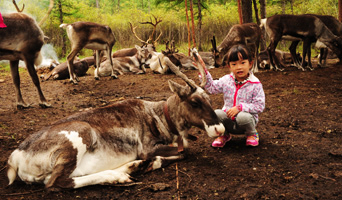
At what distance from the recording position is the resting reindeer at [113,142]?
297 centimetres

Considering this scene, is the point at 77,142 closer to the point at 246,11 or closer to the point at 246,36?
the point at 246,36

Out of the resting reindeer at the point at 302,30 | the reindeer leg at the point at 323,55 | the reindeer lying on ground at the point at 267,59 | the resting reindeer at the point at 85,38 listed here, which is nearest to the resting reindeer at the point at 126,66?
the resting reindeer at the point at 85,38

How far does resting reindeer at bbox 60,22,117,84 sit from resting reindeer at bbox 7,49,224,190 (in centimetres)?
744

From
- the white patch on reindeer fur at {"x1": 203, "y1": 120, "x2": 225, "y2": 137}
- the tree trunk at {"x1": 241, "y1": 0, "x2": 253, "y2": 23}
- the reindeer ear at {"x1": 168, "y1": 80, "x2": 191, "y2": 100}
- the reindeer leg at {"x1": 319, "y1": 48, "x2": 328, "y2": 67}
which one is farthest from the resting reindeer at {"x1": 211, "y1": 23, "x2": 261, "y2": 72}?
the white patch on reindeer fur at {"x1": 203, "y1": 120, "x2": 225, "y2": 137}

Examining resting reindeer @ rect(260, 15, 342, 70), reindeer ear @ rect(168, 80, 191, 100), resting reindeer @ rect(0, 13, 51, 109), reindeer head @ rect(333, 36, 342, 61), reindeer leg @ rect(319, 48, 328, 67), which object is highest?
resting reindeer @ rect(0, 13, 51, 109)

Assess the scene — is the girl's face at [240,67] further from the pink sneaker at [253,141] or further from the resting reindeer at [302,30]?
the resting reindeer at [302,30]

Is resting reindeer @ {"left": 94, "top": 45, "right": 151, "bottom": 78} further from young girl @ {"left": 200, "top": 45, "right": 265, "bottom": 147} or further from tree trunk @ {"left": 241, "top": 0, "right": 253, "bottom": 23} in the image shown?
young girl @ {"left": 200, "top": 45, "right": 265, "bottom": 147}

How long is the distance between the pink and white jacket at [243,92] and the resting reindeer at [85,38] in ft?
25.9

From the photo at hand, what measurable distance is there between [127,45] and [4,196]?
862 inches

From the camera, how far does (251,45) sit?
10.5 metres

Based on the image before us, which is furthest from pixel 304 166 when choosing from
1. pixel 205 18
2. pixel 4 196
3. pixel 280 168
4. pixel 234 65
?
pixel 205 18

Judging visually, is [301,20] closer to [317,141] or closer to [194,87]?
[317,141]

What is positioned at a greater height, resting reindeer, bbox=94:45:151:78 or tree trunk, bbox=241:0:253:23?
tree trunk, bbox=241:0:253:23

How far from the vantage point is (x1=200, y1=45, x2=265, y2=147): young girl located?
12.0 feet
